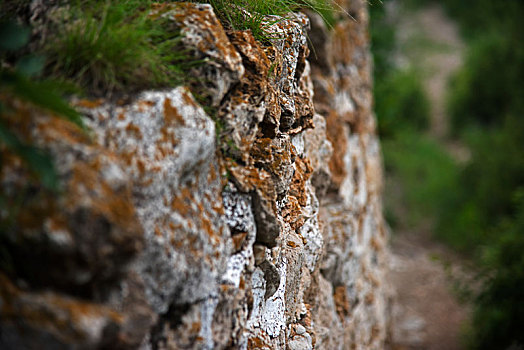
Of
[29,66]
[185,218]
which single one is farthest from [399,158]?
[29,66]

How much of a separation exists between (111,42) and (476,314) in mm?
5817

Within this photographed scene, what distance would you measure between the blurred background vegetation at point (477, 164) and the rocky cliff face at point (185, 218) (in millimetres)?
896

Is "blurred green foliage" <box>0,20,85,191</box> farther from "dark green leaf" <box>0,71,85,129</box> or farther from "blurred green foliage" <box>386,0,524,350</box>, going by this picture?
"blurred green foliage" <box>386,0,524,350</box>

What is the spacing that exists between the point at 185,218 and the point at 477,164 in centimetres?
972

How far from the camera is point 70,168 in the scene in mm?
1114

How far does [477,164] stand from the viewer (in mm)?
9789

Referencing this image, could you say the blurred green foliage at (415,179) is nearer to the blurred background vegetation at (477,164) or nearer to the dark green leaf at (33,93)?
the blurred background vegetation at (477,164)

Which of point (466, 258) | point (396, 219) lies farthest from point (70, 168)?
point (396, 219)

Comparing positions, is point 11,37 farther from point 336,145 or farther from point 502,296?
point 502,296

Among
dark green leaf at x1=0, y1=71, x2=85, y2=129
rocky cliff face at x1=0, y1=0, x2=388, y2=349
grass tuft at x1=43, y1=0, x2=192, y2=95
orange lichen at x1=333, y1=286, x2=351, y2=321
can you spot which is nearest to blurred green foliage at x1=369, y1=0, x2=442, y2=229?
orange lichen at x1=333, y1=286, x2=351, y2=321

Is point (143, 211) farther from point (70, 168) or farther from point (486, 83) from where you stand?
point (486, 83)

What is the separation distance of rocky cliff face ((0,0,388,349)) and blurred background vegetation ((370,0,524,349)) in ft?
2.94

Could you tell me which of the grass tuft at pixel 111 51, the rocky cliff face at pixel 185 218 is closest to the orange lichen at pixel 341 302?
the rocky cliff face at pixel 185 218

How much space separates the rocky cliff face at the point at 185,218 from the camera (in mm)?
1087
